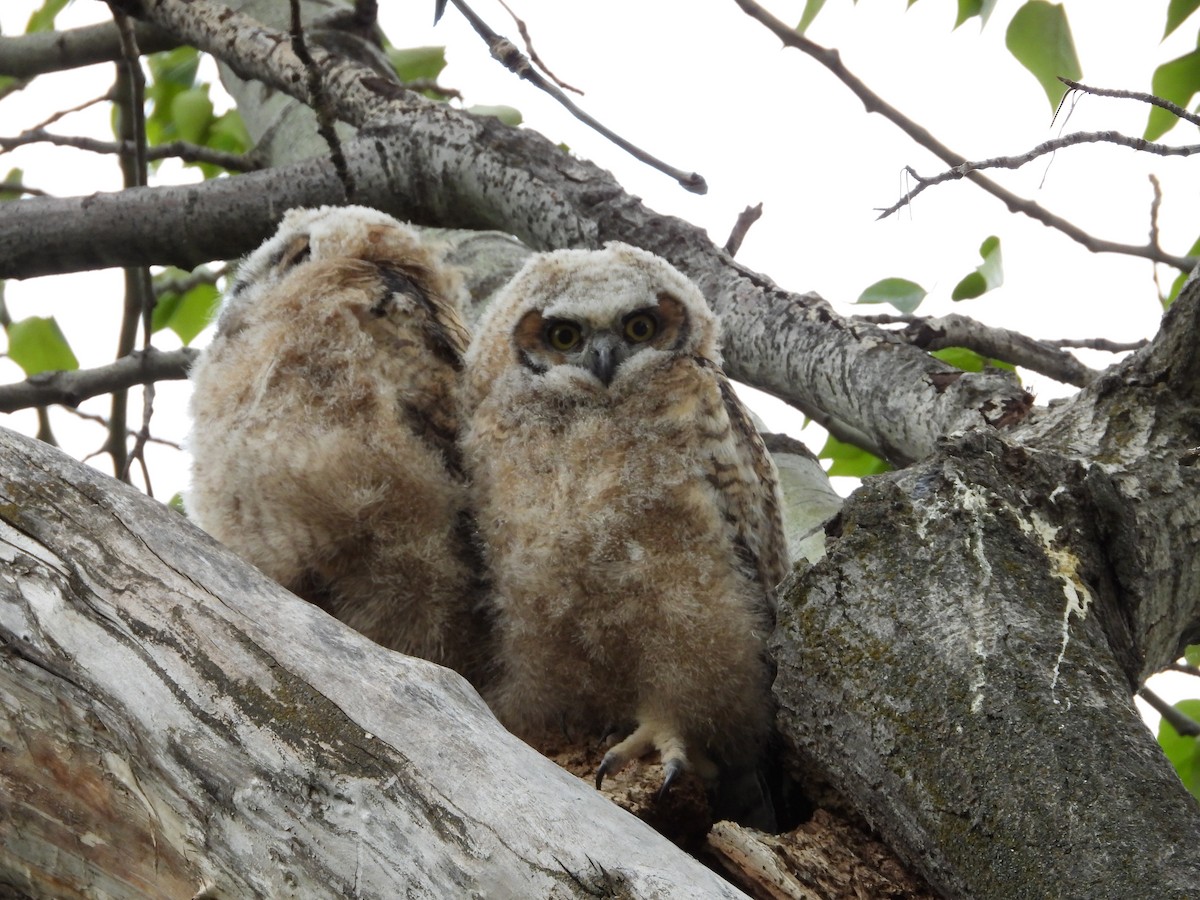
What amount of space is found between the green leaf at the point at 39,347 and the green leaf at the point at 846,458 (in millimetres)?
2037

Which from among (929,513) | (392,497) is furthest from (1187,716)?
(392,497)

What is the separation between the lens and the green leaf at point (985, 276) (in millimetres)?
2852

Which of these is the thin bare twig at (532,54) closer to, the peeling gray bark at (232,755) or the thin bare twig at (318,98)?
the thin bare twig at (318,98)

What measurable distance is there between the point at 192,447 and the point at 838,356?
119 centimetres

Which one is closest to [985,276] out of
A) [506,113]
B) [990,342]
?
[990,342]

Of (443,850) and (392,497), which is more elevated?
(392,497)

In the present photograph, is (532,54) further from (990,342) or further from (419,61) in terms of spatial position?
(419,61)

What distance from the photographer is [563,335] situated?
7.95 ft

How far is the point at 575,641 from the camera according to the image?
209 centimetres

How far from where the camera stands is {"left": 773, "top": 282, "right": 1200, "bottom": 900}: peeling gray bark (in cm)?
146

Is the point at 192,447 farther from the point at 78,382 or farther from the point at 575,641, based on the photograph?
the point at 78,382

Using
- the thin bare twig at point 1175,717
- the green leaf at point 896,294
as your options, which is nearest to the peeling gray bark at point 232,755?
the green leaf at point 896,294

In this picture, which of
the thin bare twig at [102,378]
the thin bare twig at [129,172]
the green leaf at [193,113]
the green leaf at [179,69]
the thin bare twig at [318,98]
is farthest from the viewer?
the green leaf at [179,69]

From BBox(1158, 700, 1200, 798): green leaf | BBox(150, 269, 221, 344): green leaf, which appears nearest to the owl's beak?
BBox(1158, 700, 1200, 798): green leaf
